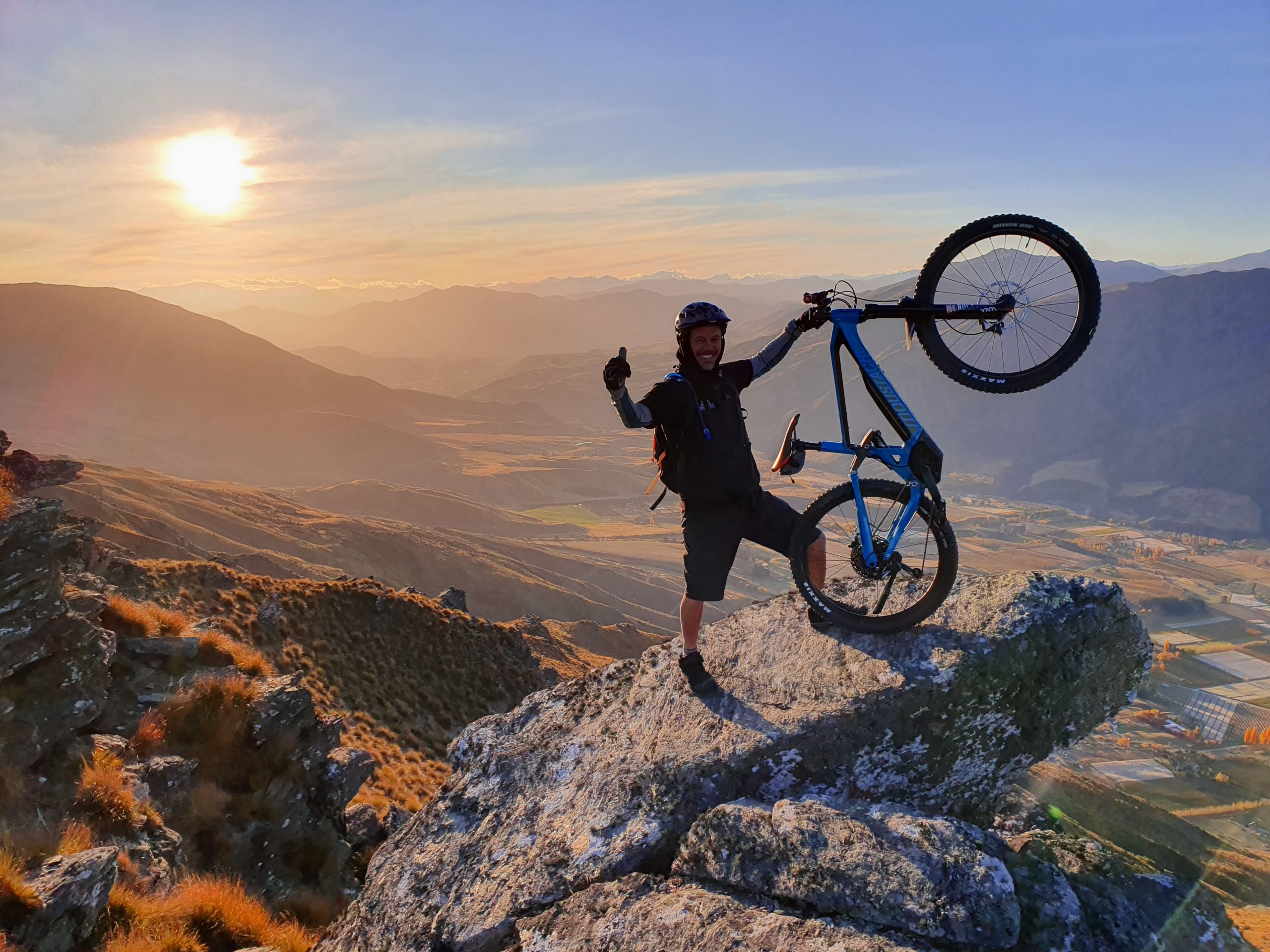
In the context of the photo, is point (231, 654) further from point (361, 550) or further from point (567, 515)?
point (567, 515)

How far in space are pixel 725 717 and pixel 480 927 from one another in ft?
9.03

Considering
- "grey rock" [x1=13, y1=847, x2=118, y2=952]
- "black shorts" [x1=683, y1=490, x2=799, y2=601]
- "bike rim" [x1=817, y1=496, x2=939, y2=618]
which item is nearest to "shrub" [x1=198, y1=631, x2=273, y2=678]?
"grey rock" [x1=13, y1=847, x2=118, y2=952]

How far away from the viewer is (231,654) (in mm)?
14750

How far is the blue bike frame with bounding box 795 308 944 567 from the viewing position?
6.11m

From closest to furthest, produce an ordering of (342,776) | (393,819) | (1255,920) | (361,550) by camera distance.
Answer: (342,776) < (393,819) < (1255,920) < (361,550)

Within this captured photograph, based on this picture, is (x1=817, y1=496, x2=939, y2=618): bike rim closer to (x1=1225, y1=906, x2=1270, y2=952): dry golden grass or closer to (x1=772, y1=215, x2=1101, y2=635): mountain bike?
(x1=772, y1=215, x2=1101, y2=635): mountain bike

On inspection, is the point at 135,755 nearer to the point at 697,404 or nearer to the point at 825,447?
the point at 697,404

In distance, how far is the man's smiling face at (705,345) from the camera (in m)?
6.45

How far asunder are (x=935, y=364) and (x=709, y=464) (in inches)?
95.7

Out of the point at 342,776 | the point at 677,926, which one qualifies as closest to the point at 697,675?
the point at 677,926

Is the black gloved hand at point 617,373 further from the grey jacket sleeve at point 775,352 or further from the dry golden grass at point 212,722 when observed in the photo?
the dry golden grass at point 212,722

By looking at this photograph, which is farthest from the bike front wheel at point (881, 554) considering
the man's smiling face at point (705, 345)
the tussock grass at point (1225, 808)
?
the tussock grass at point (1225, 808)

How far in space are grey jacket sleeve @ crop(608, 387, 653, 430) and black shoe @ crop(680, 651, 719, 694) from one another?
246cm

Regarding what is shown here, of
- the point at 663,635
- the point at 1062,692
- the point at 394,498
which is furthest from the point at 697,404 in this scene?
the point at 394,498
